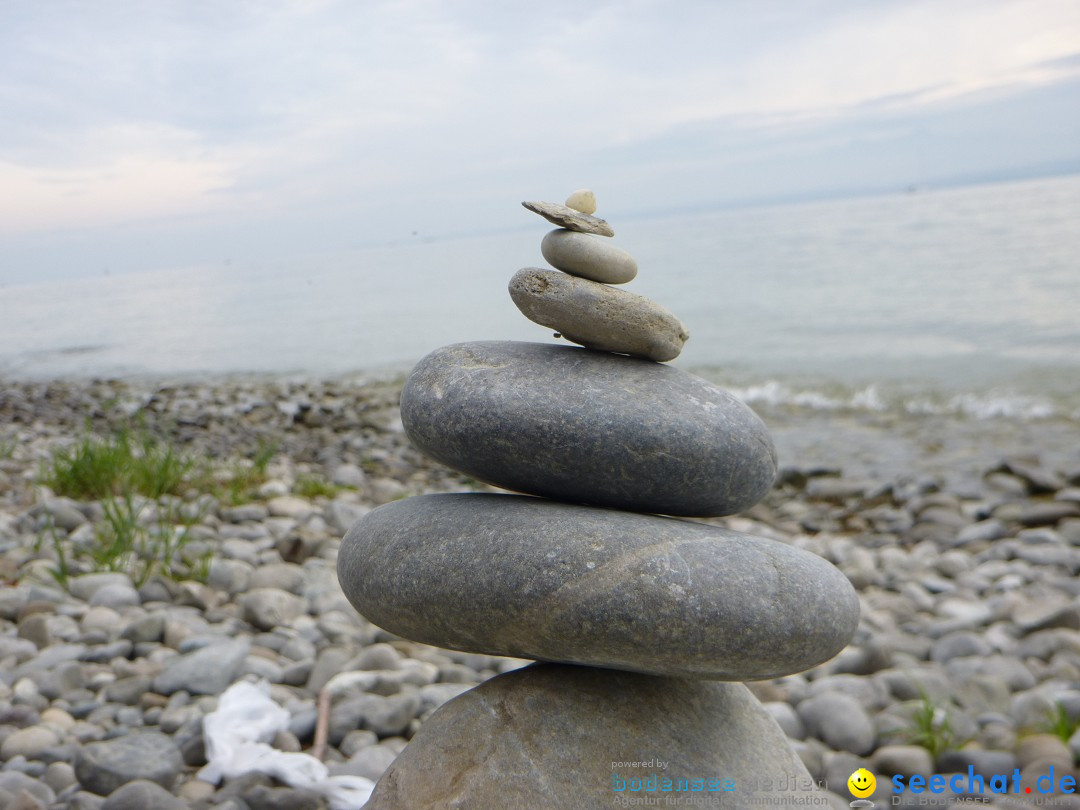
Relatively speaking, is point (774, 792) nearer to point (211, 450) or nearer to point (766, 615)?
point (766, 615)

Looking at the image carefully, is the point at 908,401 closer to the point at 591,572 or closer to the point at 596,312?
the point at 596,312

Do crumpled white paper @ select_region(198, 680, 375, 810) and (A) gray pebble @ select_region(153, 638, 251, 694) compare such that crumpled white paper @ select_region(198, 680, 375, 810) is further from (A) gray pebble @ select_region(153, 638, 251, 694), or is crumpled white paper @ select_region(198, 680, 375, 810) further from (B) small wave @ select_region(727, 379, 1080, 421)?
(B) small wave @ select_region(727, 379, 1080, 421)

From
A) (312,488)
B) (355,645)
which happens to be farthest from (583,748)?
(312,488)

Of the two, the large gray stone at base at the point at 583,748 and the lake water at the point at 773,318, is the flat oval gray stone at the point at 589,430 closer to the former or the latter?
the large gray stone at base at the point at 583,748

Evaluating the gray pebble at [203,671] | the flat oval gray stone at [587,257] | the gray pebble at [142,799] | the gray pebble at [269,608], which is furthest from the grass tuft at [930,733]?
the gray pebble at [269,608]

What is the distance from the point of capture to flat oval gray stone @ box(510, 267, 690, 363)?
2.80m

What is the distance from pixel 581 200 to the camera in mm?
2969

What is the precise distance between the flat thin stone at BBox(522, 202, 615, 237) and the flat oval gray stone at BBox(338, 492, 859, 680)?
33.8 inches

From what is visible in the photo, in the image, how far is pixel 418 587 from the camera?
266 centimetres

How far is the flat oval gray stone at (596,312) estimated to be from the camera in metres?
2.80

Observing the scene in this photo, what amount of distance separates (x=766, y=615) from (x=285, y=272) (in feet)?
183

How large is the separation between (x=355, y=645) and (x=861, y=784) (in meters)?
2.42

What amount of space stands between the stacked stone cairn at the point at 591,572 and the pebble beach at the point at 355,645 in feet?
0.95

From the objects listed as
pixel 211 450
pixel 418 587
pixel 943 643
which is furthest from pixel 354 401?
pixel 418 587
